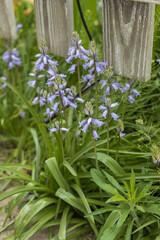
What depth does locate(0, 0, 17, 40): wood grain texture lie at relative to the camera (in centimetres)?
279

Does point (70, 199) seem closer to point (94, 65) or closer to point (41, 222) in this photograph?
point (41, 222)

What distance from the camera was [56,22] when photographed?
223 cm

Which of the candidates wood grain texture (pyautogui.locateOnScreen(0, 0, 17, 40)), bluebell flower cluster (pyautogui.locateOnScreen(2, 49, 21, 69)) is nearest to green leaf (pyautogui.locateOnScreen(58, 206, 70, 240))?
wood grain texture (pyautogui.locateOnScreen(0, 0, 17, 40))

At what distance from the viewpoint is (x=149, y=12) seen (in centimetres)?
169

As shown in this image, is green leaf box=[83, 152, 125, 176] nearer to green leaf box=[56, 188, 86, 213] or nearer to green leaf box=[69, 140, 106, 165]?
green leaf box=[69, 140, 106, 165]

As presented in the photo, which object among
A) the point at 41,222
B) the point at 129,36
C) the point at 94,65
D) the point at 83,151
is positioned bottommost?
the point at 41,222

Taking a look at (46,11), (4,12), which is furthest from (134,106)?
(4,12)

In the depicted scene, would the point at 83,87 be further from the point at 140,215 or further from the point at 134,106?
the point at 140,215

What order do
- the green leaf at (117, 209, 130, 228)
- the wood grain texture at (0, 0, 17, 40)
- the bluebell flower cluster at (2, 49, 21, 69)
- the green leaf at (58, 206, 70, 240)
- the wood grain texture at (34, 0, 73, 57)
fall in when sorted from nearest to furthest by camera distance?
the green leaf at (117, 209, 130, 228) < the green leaf at (58, 206, 70, 240) < the wood grain texture at (34, 0, 73, 57) < the wood grain texture at (0, 0, 17, 40) < the bluebell flower cluster at (2, 49, 21, 69)

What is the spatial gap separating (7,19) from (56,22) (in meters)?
0.81

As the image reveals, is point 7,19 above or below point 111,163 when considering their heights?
above

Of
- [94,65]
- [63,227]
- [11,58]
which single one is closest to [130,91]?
[94,65]

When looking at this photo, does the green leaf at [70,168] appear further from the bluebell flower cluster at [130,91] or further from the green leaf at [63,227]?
the bluebell flower cluster at [130,91]

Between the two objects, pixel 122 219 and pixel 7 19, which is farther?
pixel 7 19
